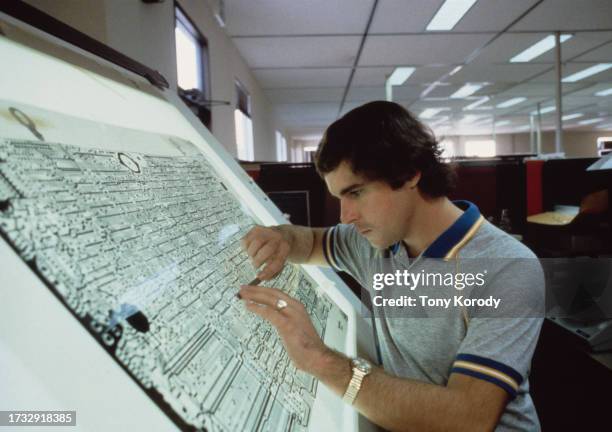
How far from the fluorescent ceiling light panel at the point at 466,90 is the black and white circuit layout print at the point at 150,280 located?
5.61 meters

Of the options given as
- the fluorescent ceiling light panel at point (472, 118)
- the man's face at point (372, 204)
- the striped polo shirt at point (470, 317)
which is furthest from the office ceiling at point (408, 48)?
the striped polo shirt at point (470, 317)

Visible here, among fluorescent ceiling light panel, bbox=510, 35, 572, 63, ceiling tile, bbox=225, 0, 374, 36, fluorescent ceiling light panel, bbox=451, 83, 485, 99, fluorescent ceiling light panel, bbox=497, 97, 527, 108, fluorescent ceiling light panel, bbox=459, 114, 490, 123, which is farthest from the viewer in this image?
fluorescent ceiling light panel, bbox=459, 114, 490, 123

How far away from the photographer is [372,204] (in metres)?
0.70

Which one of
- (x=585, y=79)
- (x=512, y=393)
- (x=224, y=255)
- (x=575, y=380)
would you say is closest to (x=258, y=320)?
(x=224, y=255)

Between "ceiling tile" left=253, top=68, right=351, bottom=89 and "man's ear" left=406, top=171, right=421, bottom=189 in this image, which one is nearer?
"man's ear" left=406, top=171, right=421, bottom=189

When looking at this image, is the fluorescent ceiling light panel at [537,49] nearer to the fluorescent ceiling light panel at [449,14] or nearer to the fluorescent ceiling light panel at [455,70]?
the fluorescent ceiling light panel at [455,70]

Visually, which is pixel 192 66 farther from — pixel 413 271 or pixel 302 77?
pixel 302 77

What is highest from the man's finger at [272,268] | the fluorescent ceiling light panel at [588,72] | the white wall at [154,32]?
the fluorescent ceiling light panel at [588,72]

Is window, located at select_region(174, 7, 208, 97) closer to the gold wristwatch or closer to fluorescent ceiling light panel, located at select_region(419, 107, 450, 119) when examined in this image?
the gold wristwatch

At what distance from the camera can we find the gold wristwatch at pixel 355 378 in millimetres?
443

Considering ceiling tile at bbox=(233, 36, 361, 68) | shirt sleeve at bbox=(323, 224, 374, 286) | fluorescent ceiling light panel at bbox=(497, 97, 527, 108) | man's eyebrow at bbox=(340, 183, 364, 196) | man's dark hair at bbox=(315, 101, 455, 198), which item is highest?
fluorescent ceiling light panel at bbox=(497, 97, 527, 108)

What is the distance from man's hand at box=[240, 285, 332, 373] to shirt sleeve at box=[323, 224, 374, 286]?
482 mm

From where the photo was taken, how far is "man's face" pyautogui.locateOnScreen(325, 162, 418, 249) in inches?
27.3

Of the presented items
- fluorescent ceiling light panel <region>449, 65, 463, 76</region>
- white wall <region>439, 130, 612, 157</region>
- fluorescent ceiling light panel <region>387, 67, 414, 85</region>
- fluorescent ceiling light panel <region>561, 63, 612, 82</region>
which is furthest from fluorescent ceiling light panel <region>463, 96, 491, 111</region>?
white wall <region>439, 130, 612, 157</region>
